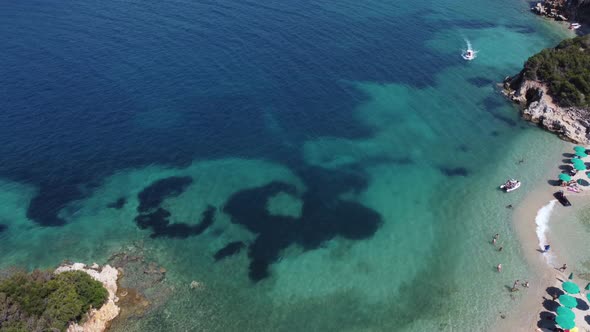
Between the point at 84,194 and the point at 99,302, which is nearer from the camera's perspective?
the point at 99,302

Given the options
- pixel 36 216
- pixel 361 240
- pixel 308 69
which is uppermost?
pixel 308 69

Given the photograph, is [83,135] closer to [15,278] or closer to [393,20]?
[15,278]

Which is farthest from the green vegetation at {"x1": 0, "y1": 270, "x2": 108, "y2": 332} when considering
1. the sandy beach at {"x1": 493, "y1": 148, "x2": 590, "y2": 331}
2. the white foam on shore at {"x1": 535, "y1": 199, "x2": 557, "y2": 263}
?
the white foam on shore at {"x1": 535, "y1": 199, "x2": 557, "y2": 263}

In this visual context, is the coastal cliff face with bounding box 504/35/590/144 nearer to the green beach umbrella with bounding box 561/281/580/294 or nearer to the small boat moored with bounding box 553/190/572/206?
the small boat moored with bounding box 553/190/572/206

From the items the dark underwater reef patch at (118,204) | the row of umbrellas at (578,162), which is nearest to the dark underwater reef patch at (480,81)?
the row of umbrellas at (578,162)

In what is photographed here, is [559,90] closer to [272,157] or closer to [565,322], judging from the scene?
[565,322]

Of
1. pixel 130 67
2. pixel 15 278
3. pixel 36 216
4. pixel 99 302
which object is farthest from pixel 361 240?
pixel 130 67
